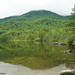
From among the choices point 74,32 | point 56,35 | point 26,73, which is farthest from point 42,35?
point 26,73

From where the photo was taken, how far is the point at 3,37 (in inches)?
7008

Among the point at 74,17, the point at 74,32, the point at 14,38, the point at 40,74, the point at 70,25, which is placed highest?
the point at 74,17

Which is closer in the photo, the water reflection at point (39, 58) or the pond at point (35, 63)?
the pond at point (35, 63)

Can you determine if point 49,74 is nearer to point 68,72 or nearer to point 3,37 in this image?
point 68,72

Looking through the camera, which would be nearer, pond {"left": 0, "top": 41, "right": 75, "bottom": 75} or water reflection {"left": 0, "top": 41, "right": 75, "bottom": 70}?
pond {"left": 0, "top": 41, "right": 75, "bottom": 75}

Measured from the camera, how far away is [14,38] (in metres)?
190

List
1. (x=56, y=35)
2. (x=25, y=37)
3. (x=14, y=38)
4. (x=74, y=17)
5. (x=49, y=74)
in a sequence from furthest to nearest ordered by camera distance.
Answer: (x=14, y=38) < (x=25, y=37) < (x=56, y=35) < (x=74, y=17) < (x=49, y=74)

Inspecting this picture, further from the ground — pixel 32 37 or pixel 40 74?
pixel 40 74

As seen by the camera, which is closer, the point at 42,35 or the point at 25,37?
the point at 42,35

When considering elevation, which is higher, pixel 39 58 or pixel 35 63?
pixel 35 63

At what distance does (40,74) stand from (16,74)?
2.89 m

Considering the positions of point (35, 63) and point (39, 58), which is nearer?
point (35, 63)

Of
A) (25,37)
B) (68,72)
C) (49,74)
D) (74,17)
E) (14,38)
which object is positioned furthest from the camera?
(14,38)

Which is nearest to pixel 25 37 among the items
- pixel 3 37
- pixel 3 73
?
pixel 3 37
